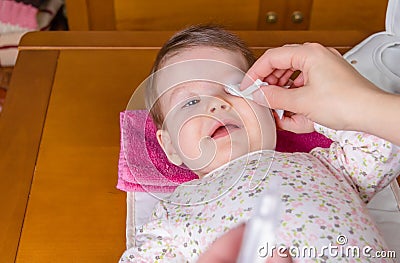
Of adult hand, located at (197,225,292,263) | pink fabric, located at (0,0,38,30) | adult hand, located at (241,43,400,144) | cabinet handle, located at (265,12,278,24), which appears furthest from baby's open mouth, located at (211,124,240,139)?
pink fabric, located at (0,0,38,30)

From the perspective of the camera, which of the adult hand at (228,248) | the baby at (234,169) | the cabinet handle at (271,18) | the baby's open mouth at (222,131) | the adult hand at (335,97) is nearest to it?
the adult hand at (228,248)

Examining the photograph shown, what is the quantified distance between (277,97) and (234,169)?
0.16 m

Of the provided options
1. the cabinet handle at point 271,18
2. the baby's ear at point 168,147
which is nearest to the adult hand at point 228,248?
the baby's ear at point 168,147

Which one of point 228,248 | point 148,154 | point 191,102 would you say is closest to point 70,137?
point 148,154

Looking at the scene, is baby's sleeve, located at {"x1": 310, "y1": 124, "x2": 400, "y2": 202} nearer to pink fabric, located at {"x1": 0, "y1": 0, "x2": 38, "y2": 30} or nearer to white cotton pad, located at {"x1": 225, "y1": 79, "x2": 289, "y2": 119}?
white cotton pad, located at {"x1": 225, "y1": 79, "x2": 289, "y2": 119}

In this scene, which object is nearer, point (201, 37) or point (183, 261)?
point (183, 261)

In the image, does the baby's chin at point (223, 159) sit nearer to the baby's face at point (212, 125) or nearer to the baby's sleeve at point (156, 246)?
the baby's face at point (212, 125)

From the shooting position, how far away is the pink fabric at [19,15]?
5.51ft

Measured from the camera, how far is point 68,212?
99 cm

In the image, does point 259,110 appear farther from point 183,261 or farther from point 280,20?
point 280,20

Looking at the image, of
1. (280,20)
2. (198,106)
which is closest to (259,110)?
(198,106)

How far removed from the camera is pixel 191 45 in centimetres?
101

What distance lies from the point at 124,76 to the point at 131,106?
3.6 inches

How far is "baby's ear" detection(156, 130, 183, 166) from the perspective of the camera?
101cm
